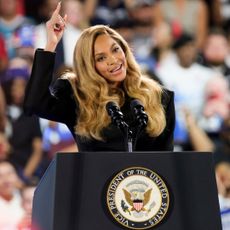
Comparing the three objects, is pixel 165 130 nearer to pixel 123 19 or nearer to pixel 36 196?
pixel 36 196

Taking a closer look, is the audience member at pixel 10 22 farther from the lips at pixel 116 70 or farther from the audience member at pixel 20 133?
the lips at pixel 116 70

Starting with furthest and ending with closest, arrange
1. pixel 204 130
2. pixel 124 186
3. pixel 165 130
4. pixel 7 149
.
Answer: pixel 204 130, pixel 7 149, pixel 165 130, pixel 124 186

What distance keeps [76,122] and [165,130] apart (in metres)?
0.30

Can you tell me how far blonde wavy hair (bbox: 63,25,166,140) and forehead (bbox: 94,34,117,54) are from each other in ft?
0.04

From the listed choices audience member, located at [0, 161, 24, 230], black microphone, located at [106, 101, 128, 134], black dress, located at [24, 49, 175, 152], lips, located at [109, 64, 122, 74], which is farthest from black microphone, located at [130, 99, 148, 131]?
audience member, located at [0, 161, 24, 230]

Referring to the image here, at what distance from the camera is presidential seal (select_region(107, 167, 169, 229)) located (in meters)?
1.58

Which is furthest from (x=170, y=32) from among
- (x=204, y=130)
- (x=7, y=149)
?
(x=7, y=149)

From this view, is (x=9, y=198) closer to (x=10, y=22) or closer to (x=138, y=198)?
(x=10, y=22)

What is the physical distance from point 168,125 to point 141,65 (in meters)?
3.49

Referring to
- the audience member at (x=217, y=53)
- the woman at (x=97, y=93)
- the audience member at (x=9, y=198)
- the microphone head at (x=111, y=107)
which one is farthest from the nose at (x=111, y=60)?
the audience member at (x=217, y=53)

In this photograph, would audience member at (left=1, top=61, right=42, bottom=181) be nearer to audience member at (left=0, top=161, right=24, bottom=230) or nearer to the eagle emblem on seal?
audience member at (left=0, top=161, right=24, bottom=230)

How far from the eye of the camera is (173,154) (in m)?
1.65

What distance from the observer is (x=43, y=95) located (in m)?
1.99

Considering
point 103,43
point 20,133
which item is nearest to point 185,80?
point 20,133
